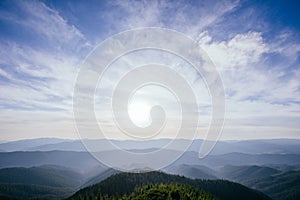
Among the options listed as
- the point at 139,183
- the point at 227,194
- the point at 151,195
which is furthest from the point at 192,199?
the point at 227,194

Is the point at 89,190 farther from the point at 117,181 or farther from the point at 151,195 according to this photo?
the point at 151,195

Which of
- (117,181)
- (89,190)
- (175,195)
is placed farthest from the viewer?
(117,181)

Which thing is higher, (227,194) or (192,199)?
(192,199)

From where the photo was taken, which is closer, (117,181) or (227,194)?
(117,181)

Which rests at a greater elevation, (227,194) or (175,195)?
(175,195)

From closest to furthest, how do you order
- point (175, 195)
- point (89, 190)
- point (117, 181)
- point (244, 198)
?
point (175, 195) → point (89, 190) → point (117, 181) → point (244, 198)

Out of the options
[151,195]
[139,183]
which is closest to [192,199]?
[151,195]

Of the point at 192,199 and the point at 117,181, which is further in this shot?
the point at 117,181

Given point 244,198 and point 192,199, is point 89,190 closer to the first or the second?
point 192,199

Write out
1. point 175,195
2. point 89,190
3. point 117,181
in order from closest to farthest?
point 175,195
point 89,190
point 117,181
